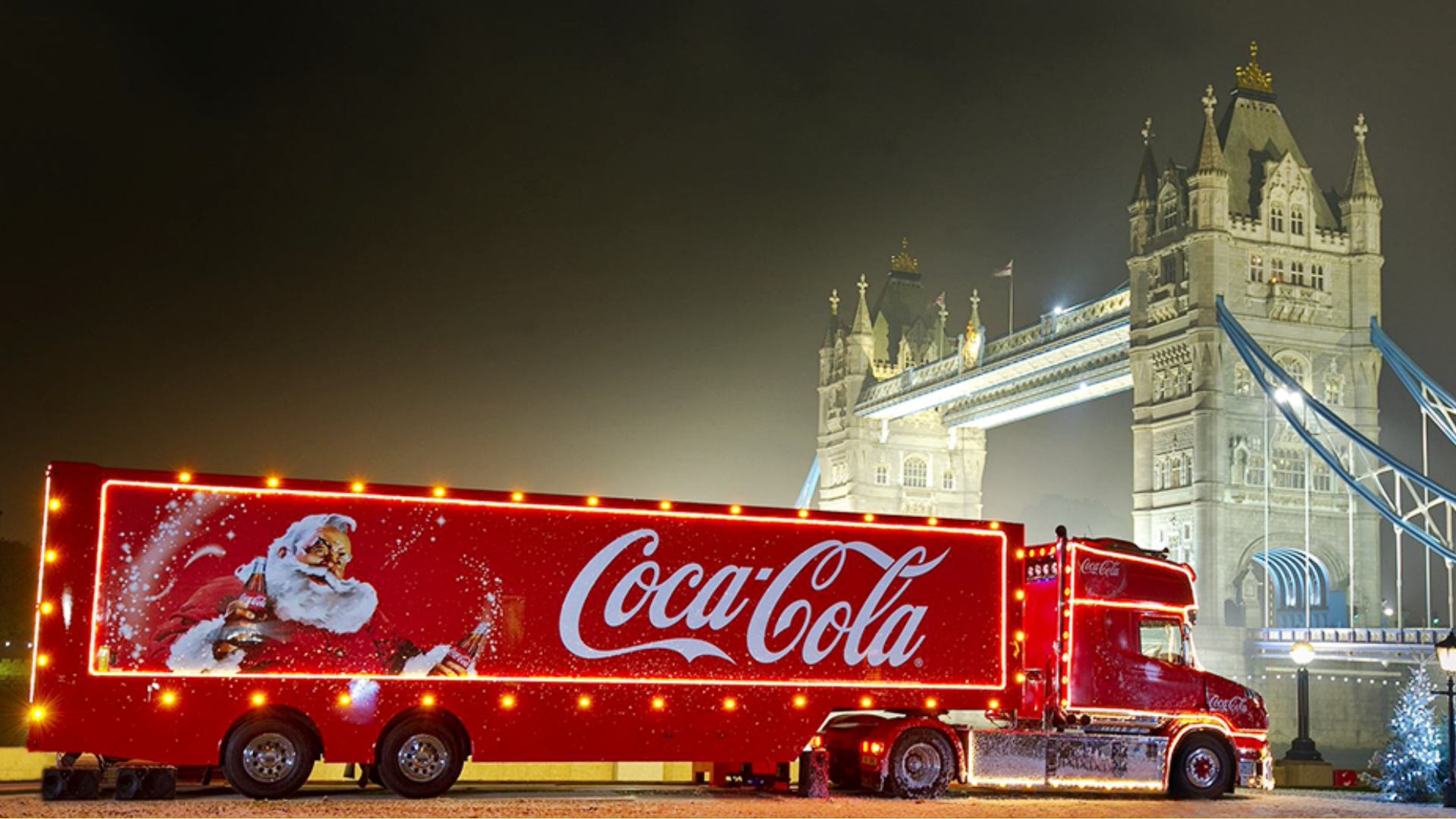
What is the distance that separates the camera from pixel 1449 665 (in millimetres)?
21406

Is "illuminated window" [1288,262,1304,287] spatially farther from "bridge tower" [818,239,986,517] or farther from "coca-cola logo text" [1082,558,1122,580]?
"coca-cola logo text" [1082,558,1122,580]

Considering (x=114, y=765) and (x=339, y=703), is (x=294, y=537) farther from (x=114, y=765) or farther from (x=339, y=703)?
(x=114, y=765)

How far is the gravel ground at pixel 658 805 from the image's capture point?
16234mm

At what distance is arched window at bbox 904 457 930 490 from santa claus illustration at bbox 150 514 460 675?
86812 millimetres

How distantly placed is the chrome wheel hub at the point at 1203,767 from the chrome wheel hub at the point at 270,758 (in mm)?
10625

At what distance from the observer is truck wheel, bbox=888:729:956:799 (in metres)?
19.2

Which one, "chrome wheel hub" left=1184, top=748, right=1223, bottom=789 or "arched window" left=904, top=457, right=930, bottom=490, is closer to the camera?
"chrome wheel hub" left=1184, top=748, right=1223, bottom=789

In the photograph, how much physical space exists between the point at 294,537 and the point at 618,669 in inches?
151

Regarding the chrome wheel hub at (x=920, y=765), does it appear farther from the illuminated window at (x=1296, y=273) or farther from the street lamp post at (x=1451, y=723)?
the illuminated window at (x=1296, y=273)

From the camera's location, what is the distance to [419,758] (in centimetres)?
1791

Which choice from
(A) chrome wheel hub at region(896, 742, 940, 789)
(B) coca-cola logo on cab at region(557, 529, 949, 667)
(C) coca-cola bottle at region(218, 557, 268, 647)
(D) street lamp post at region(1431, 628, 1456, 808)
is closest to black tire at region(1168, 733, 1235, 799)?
(D) street lamp post at region(1431, 628, 1456, 808)

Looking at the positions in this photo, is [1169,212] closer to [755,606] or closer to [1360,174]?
[1360,174]

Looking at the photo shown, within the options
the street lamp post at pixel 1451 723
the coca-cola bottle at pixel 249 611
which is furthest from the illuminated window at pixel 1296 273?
the coca-cola bottle at pixel 249 611

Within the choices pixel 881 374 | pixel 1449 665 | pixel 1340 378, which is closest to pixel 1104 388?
pixel 1340 378
